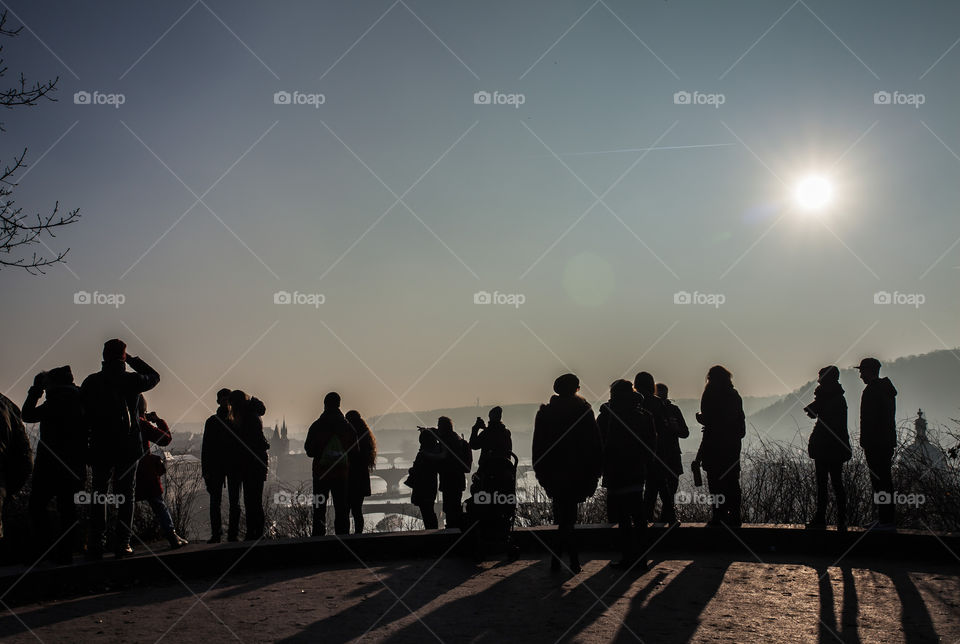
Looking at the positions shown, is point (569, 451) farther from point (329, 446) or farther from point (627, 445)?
point (329, 446)

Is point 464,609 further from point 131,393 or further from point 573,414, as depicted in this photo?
point 131,393

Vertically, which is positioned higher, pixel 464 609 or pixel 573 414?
pixel 573 414

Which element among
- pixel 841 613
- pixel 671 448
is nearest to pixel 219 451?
pixel 671 448

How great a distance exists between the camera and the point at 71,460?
709 centimetres

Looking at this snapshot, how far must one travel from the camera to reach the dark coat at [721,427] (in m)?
9.23

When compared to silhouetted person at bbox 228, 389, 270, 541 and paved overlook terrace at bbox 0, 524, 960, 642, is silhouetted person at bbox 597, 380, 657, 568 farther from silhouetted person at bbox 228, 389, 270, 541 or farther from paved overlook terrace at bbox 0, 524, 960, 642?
silhouetted person at bbox 228, 389, 270, 541

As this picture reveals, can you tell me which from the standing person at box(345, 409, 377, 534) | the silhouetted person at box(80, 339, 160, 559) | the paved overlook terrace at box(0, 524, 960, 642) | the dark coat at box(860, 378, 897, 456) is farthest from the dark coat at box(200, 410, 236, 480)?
the dark coat at box(860, 378, 897, 456)

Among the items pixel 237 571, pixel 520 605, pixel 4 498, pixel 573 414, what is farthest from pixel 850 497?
pixel 4 498

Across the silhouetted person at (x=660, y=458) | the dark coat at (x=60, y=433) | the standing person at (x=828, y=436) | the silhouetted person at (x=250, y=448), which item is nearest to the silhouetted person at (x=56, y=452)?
the dark coat at (x=60, y=433)

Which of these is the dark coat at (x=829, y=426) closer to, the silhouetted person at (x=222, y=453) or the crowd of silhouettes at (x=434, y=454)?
the crowd of silhouettes at (x=434, y=454)

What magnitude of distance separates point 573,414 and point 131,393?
4410 millimetres

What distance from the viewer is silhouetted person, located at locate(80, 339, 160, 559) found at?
7258mm

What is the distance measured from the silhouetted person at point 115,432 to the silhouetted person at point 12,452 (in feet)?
3.54

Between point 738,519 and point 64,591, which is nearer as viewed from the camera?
point 64,591
